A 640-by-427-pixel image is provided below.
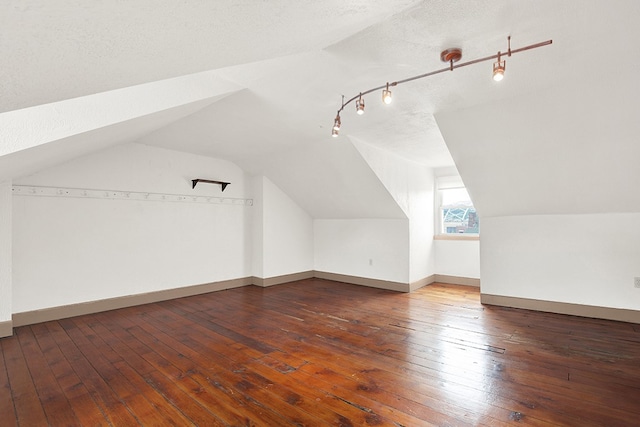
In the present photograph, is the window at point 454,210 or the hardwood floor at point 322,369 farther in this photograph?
the window at point 454,210

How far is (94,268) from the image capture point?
411 centimetres

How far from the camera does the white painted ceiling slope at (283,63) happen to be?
86cm

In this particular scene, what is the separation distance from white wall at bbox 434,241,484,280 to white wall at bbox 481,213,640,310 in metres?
1.25

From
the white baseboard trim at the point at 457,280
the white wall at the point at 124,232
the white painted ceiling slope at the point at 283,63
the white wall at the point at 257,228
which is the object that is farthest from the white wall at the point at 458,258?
the white wall at the point at 124,232

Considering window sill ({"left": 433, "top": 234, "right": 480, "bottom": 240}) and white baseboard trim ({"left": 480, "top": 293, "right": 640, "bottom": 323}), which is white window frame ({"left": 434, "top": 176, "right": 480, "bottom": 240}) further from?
white baseboard trim ({"left": 480, "top": 293, "right": 640, "bottom": 323})

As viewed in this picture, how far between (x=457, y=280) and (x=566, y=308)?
199 cm

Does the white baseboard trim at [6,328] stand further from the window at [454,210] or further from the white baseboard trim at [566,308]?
the window at [454,210]

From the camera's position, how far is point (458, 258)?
232 inches

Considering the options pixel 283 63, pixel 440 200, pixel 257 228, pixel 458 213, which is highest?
pixel 283 63

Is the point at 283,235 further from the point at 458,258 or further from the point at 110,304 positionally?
the point at 458,258

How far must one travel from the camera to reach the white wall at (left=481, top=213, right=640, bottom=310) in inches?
145

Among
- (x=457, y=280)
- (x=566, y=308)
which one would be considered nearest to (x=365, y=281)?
(x=457, y=280)

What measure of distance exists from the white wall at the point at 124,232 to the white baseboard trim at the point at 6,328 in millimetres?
326

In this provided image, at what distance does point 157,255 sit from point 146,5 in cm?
461
